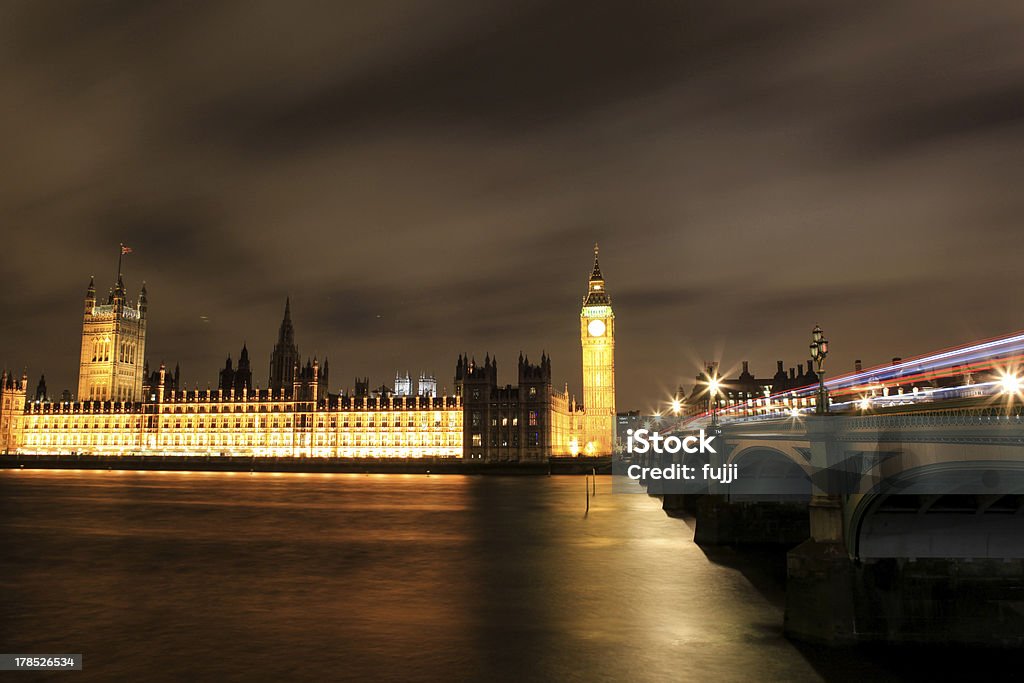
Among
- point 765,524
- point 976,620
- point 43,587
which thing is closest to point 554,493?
point 765,524

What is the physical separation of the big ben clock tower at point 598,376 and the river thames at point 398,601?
85.5 metres

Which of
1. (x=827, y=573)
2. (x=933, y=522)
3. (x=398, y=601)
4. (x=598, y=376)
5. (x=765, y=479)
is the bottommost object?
(x=398, y=601)

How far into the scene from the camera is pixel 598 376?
140250mm

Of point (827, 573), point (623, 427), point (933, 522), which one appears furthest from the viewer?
point (623, 427)

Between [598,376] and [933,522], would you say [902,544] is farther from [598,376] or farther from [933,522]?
[598,376]

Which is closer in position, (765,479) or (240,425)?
(765,479)

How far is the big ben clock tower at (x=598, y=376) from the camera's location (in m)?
138

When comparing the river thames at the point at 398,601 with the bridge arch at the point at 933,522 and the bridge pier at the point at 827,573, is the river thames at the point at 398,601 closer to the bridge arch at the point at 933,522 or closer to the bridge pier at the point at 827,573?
the bridge pier at the point at 827,573

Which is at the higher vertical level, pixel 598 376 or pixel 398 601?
pixel 598 376

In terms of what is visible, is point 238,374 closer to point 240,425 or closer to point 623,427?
point 240,425

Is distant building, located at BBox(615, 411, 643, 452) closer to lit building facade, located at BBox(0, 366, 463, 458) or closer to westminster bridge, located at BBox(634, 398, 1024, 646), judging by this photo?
lit building facade, located at BBox(0, 366, 463, 458)

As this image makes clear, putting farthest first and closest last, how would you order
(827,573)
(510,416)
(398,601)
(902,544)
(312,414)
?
(312,414), (510,416), (398,601), (902,544), (827,573)

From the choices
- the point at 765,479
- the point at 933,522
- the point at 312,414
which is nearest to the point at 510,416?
the point at 312,414

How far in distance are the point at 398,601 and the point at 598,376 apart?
114514mm
